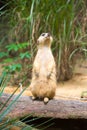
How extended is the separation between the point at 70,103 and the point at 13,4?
321cm

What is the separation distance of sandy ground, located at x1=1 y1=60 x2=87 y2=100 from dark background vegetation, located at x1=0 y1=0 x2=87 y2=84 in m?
0.15

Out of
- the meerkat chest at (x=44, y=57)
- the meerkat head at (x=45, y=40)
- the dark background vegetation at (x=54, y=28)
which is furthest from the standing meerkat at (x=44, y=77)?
the dark background vegetation at (x=54, y=28)

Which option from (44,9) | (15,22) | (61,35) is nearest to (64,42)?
(61,35)

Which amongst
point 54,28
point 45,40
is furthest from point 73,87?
point 45,40

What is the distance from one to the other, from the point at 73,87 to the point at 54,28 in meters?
0.95

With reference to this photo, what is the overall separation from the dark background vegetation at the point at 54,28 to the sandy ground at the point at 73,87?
147 millimetres

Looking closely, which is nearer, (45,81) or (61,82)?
(45,81)

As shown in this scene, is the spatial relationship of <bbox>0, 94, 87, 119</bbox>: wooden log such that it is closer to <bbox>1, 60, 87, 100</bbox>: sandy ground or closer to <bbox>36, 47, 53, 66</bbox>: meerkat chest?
<bbox>36, 47, 53, 66</bbox>: meerkat chest

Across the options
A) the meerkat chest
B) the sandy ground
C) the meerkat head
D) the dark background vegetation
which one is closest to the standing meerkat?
the meerkat chest

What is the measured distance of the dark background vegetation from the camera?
5.89m

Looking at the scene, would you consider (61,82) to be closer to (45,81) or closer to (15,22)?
(15,22)

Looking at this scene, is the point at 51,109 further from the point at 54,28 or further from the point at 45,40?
the point at 54,28

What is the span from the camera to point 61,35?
237 inches

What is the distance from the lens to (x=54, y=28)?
6.00 metres
